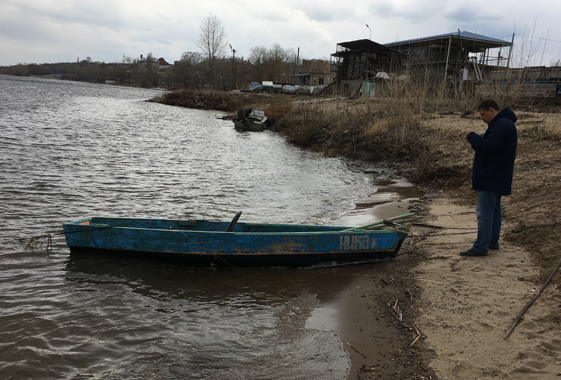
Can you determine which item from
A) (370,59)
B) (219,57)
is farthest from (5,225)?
(219,57)

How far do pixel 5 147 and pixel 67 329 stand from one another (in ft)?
47.4

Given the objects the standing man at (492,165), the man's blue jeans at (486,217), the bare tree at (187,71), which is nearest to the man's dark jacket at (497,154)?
the standing man at (492,165)

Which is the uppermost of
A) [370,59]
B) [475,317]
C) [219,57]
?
[219,57]

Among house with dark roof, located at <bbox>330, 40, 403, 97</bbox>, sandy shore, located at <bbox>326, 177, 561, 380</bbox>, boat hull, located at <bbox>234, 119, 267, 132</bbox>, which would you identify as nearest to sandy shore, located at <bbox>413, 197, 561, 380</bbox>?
sandy shore, located at <bbox>326, 177, 561, 380</bbox>

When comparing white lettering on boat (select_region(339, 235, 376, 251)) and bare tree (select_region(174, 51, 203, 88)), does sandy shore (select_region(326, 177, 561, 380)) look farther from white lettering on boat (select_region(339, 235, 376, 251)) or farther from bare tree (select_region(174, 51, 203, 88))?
bare tree (select_region(174, 51, 203, 88))

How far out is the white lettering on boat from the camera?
218 inches

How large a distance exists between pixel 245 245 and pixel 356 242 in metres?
1.60

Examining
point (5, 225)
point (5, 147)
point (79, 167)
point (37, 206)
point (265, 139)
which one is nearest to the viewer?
point (5, 225)

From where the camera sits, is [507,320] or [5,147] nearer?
[507,320]

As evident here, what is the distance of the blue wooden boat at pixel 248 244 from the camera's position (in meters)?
5.55

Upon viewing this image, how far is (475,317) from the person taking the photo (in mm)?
3840

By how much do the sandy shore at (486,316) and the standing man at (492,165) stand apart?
0.39 meters

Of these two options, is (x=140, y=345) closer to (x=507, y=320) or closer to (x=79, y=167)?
(x=507, y=320)

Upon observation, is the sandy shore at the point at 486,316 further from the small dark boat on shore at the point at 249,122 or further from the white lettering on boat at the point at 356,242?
the small dark boat on shore at the point at 249,122
